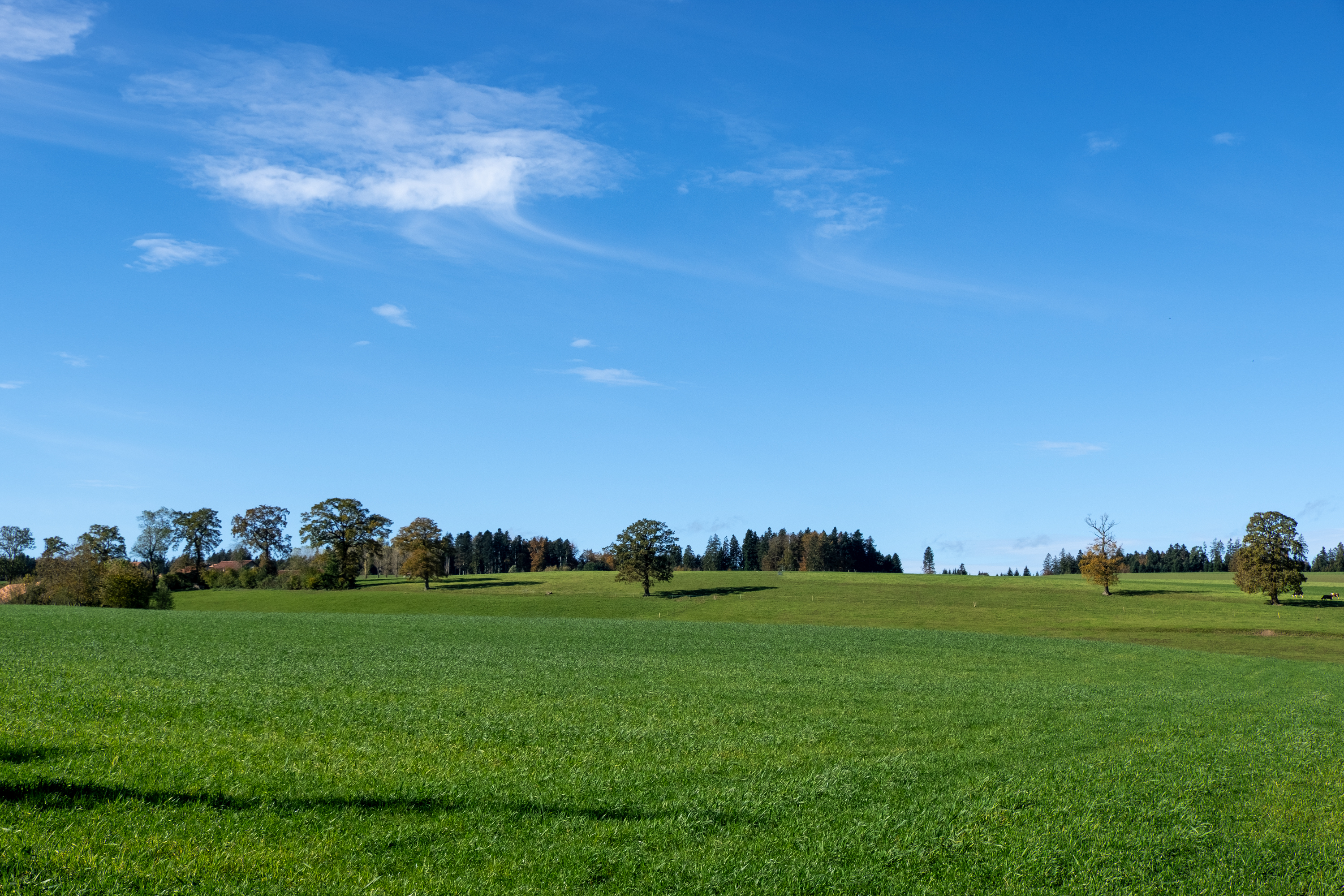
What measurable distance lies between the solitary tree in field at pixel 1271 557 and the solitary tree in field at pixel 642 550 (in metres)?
67.2

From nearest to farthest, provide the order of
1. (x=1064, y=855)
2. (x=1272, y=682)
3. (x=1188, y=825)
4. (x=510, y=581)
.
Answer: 1. (x=1064, y=855)
2. (x=1188, y=825)
3. (x=1272, y=682)
4. (x=510, y=581)

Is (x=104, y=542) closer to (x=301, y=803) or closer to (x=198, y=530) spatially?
(x=198, y=530)

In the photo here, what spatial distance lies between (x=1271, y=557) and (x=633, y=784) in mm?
110217

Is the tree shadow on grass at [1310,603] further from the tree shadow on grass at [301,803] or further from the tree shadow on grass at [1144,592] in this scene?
the tree shadow on grass at [301,803]

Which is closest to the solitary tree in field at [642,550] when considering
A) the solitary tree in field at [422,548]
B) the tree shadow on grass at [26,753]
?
the solitary tree in field at [422,548]

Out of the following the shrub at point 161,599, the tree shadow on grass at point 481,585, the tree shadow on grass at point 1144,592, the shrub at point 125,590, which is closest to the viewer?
the shrub at point 125,590

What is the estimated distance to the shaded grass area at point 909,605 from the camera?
7369 cm

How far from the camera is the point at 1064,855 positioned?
11.8 m

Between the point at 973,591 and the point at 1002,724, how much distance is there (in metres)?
98.3

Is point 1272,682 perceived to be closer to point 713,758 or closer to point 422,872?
point 713,758

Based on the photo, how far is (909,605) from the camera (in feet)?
321

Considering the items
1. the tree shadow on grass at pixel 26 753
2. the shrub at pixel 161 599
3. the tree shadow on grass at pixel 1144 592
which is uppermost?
the tree shadow on grass at pixel 26 753

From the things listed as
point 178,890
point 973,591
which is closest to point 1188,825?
point 178,890

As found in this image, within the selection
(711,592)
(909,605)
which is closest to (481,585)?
(711,592)
